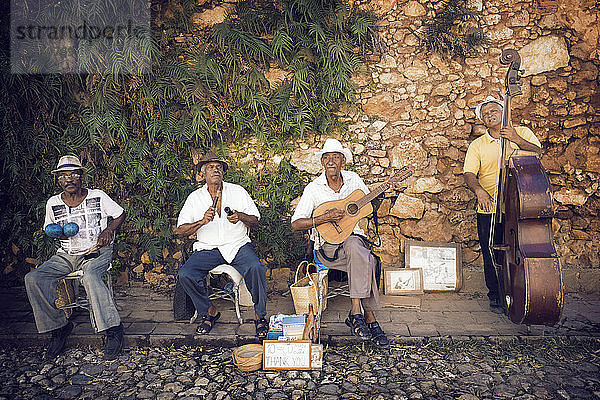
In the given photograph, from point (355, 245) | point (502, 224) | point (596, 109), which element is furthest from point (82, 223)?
point (596, 109)

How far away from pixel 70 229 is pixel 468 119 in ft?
13.1

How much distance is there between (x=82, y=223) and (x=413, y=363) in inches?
119

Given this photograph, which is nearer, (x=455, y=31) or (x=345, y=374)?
(x=345, y=374)

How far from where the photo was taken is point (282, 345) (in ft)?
12.5

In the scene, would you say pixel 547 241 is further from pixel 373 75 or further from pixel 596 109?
pixel 373 75

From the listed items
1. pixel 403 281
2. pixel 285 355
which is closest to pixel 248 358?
pixel 285 355

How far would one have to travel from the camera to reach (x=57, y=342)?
4227 mm

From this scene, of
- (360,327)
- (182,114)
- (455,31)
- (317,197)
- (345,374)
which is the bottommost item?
(345,374)

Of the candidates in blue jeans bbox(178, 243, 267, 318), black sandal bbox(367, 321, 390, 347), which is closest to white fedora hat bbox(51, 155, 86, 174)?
blue jeans bbox(178, 243, 267, 318)

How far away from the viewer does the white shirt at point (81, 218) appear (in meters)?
4.51

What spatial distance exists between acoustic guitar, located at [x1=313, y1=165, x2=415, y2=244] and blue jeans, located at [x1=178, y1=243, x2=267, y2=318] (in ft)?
2.09

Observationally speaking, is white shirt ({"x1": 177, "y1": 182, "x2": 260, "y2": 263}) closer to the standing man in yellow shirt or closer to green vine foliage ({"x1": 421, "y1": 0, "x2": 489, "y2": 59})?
the standing man in yellow shirt

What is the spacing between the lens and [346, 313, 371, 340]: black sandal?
13.7ft

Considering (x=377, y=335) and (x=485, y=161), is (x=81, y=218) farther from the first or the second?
(x=485, y=161)
